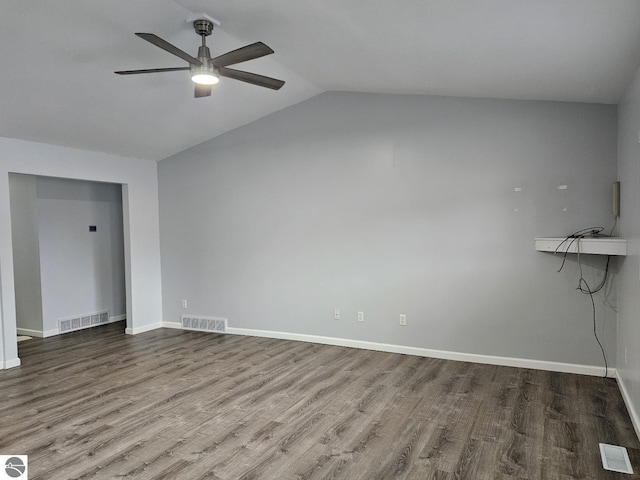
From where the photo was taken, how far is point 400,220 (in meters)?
→ 5.12

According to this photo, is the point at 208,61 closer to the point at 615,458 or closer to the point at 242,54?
the point at 242,54

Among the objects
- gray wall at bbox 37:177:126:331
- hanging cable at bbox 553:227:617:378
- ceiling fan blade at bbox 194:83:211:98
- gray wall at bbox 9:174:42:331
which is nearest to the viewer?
ceiling fan blade at bbox 194:83:211:98

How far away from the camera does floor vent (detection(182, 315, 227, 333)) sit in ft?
20.4

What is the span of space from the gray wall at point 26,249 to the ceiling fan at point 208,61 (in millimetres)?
3784

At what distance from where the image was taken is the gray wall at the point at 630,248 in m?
3.12

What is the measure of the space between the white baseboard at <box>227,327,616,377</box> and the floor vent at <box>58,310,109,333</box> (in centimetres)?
214

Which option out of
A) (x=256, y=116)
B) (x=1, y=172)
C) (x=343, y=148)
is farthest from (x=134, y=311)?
(x=343, y=148)

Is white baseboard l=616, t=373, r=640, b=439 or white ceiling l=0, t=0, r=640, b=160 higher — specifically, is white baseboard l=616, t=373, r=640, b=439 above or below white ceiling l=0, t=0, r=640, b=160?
below

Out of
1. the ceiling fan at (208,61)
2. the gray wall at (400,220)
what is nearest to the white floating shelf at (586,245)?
the gray wall at (400,220)

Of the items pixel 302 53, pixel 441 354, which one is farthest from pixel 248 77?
pixel 441 354

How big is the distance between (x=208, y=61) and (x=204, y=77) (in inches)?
5.0

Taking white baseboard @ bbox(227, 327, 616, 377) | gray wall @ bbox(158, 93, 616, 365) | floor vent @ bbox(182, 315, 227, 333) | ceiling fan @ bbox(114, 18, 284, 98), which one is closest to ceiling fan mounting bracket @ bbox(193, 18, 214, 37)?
ceiling fan @ bbox(114, 18, 284, 98)

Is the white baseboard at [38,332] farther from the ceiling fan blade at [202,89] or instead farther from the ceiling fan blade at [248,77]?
the ceiling fan blade at [248,77]

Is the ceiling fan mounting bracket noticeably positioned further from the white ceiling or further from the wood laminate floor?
the wood laminate floor
